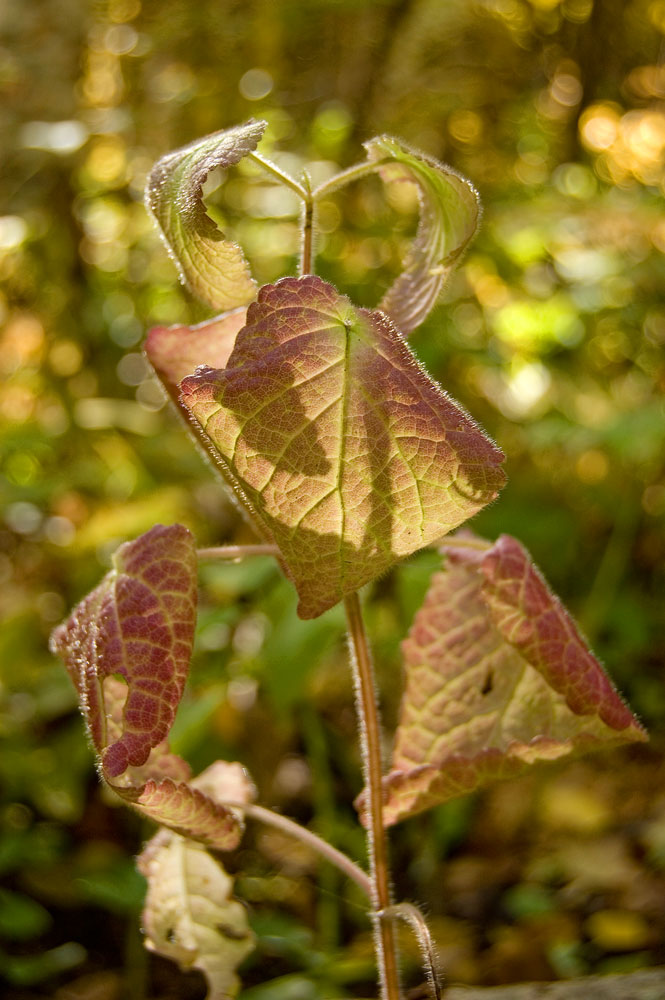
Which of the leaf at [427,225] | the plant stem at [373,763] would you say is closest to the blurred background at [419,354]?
the plant stem at [373,763]

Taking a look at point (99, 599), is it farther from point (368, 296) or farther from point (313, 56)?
point (313, 56)

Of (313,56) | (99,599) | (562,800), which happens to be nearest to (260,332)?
(99,599)

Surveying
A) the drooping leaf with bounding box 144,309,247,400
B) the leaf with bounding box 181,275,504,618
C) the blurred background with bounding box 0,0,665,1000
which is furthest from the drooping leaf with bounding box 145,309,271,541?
the blurred background with bounding box 0,0,665,1000

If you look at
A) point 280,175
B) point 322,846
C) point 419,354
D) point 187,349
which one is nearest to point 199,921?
point 322,846

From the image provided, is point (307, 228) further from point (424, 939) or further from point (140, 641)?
point (424, 939)

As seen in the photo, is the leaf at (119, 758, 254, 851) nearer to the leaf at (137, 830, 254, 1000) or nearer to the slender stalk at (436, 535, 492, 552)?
the leaf at (137, 830, 254, 1000)

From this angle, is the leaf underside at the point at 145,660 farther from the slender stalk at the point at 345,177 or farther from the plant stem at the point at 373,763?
the slender stalk at the point at 345,177
